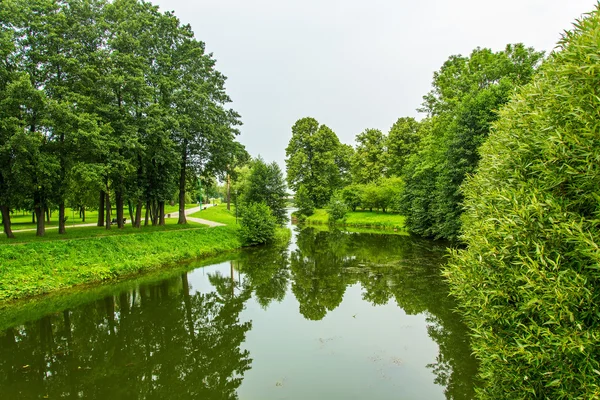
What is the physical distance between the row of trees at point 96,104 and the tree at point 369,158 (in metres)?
32.6

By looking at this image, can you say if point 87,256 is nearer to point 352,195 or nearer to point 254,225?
point 254,225

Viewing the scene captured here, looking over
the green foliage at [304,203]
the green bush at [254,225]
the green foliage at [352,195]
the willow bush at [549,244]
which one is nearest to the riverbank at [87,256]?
the green bush at [254,225]

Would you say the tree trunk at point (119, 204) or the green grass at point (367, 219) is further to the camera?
the green grass at point (367, 219)

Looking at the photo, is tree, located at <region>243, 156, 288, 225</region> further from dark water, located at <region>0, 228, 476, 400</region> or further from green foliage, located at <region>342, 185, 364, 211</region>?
dark water, located at <region>0, 228, 476, 400</region>

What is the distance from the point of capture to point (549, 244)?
4.04 metres

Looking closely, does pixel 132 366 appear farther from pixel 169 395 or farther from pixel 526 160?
pixel 526 160

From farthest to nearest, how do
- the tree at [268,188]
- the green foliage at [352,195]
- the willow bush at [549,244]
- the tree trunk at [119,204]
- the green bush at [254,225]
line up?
the green foliage at [352,195] < the tree at [268,188] < the green bush at [254,225] < the tree trunk at [119,204] < the willow bush at [549,244]

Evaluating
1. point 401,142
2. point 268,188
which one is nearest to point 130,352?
point 268,188

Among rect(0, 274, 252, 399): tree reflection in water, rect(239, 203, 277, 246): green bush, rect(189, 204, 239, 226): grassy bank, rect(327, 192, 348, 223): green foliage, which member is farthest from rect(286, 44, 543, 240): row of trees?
rect(239, 203, 277, 246): green bush

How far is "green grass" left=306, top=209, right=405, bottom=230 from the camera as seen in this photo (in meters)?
40.3

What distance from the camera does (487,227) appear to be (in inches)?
188

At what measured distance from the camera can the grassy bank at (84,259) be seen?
44.0ft

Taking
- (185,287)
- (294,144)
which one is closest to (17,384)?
(185,287)

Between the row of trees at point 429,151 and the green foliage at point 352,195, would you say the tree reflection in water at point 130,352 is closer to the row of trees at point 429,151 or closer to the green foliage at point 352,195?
the row of trees at point 429,151
